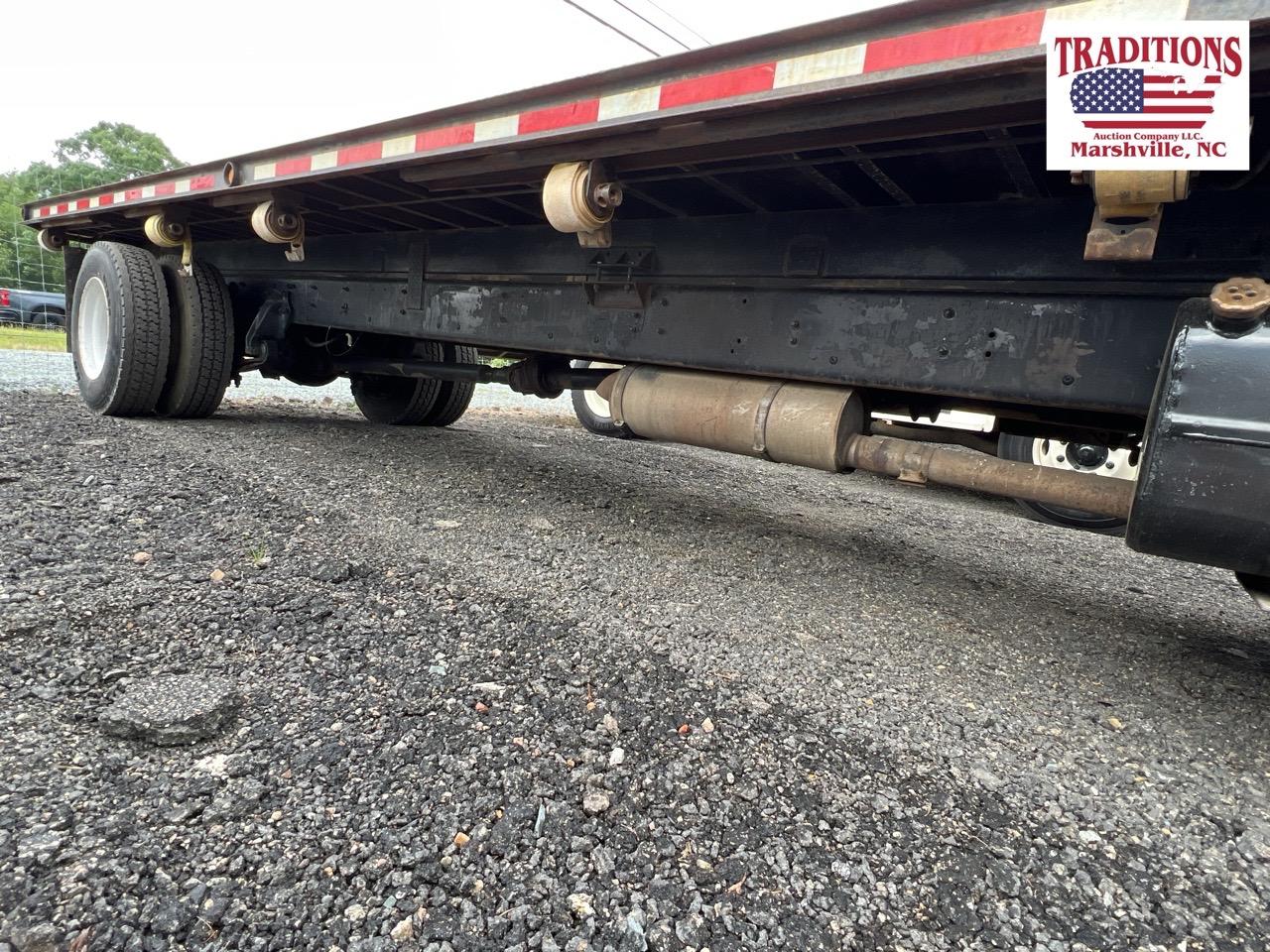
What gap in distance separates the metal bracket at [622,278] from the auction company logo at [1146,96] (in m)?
1.53

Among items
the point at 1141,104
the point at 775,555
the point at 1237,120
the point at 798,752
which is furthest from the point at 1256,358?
the point at 775,555

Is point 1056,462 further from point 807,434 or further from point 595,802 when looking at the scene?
point 595,802

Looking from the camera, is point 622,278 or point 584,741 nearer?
point 584,741

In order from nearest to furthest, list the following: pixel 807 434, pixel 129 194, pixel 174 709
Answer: pixel 174 709
pixel 807 434
pixel 129 194

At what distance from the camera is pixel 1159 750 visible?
1524 millimetres

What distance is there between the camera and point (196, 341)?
3.89m

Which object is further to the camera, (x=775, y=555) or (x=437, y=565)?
(x=775, y=555)

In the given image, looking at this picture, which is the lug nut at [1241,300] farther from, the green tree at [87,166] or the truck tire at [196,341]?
the green tree at [87,166]

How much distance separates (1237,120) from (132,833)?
2.23 meters

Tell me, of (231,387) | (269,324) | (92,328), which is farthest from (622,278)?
(231,387)

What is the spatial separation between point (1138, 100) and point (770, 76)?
769 millimetres

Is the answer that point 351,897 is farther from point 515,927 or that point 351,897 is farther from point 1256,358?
point 1256,358

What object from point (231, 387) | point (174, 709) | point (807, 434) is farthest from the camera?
point (231, 387)

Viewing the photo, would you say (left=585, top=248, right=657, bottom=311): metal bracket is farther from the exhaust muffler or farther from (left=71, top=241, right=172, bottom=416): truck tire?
(left=71, top=241, right=172, bottom=416): truck tire
